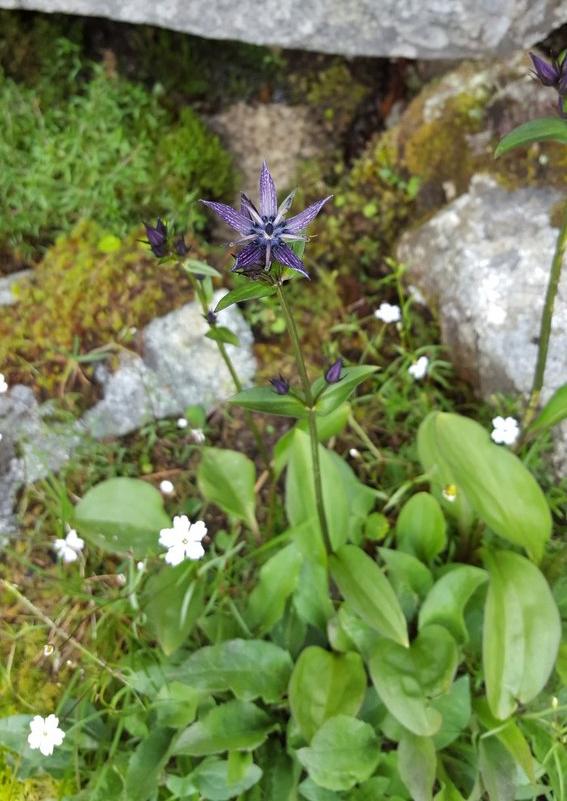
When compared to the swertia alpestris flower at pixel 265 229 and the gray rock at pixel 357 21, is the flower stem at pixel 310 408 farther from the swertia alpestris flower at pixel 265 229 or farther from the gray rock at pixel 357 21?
the gray rock at pixel 357 21

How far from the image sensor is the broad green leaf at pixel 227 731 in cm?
194

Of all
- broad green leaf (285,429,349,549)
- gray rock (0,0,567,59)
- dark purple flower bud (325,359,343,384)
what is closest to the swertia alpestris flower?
A: dark purple flower bud (325,359,343,384)

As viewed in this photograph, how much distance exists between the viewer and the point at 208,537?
252cm

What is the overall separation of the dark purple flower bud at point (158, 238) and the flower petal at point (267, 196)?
1.68ft

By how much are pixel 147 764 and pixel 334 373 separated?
1225 mm

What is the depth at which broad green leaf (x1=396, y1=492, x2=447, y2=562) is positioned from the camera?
7.27 feet

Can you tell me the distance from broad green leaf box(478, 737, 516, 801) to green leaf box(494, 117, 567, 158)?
58.7 inches

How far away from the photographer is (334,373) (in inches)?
63.0

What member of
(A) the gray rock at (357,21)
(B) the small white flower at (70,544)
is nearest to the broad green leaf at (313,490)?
(B) the small white flower at (70,544)

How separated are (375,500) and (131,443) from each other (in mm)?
905

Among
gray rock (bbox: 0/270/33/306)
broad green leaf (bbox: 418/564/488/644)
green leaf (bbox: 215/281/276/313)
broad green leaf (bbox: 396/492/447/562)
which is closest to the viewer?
green leaf (bbox: 215/281/276/313)

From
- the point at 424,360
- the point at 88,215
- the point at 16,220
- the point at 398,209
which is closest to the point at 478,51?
the point at 398,209

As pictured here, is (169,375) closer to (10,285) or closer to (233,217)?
(10,285)

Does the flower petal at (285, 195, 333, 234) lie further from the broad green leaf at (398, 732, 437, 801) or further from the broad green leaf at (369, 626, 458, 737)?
the broad green leaf at (398, 732, 437, 801)
